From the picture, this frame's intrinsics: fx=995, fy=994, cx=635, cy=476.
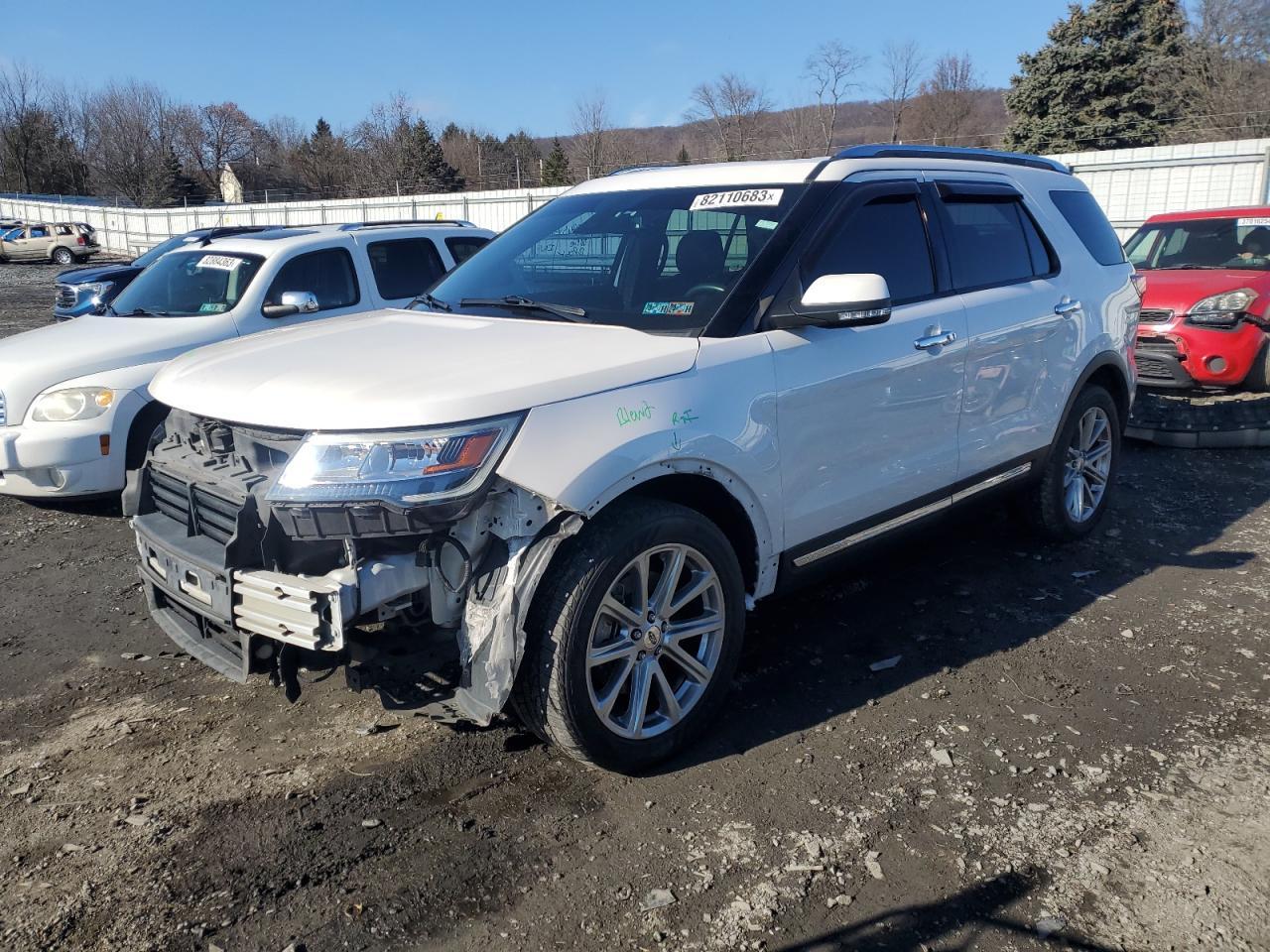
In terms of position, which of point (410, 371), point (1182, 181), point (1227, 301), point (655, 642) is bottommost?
point (655, 642)

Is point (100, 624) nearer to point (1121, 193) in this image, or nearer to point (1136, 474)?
point (1136, 474)

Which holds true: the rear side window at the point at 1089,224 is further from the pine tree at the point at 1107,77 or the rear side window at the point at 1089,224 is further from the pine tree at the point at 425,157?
the pine tree at the point at 425,157

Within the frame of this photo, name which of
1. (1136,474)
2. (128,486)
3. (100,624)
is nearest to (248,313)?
(100,624)

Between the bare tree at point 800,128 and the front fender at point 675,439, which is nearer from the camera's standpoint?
the front fender at point 675,439

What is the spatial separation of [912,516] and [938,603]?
2.54 ft

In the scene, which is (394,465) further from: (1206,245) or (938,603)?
(1206,245)

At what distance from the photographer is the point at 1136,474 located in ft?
23.7

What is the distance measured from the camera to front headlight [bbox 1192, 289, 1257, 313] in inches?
337

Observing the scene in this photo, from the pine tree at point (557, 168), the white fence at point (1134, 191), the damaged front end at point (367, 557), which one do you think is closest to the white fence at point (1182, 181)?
the white fence at point (1134, 191)

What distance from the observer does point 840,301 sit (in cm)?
345

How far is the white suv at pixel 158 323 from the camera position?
6.03 meters

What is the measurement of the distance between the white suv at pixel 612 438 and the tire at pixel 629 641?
0.03ft

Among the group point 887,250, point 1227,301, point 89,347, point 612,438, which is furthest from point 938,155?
point 1227,301

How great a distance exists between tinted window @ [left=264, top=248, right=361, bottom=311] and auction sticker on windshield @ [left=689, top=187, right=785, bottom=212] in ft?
14.4
